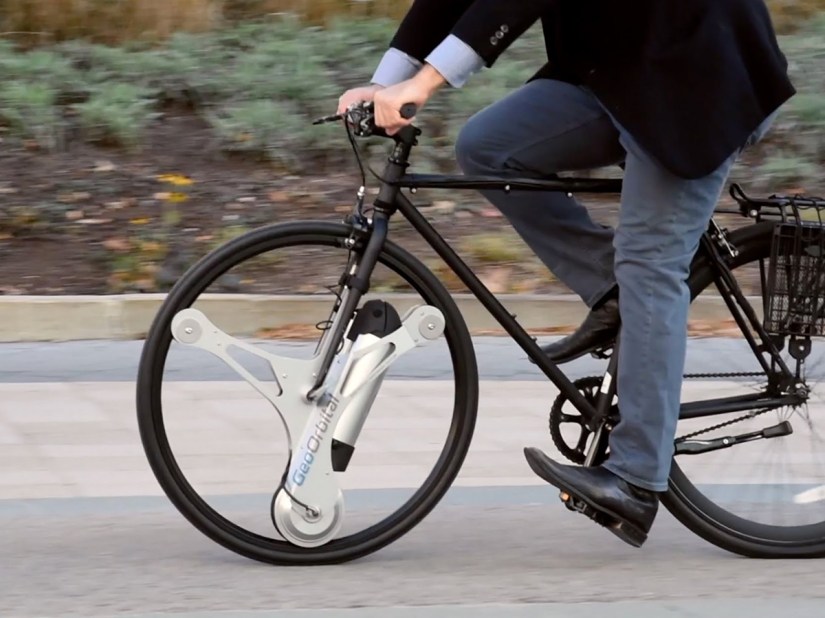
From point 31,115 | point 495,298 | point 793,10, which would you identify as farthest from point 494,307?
point 793,10

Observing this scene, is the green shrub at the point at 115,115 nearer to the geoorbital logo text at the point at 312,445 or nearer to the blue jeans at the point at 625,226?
the blue jeans at the point at 625,226

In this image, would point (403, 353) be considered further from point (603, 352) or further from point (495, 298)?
point (603, 352)

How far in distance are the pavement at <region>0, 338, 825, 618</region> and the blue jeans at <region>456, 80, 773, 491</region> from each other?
323 millimetres

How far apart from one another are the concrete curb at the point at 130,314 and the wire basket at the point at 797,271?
283cm

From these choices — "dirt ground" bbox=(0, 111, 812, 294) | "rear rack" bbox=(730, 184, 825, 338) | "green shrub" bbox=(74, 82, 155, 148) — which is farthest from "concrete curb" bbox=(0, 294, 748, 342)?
"rear rack" bbox=(730, 184, 825, 338)

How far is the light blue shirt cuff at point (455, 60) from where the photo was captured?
358cm

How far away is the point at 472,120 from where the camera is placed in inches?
154

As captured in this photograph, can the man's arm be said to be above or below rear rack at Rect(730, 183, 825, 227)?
above

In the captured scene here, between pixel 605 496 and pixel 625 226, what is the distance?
25.2 inches

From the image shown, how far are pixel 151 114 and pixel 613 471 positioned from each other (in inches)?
227

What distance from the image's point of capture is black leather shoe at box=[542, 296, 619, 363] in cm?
393

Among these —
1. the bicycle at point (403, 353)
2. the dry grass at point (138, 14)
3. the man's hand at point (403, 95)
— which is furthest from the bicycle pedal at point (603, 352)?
the dry grass at point (138, 14)

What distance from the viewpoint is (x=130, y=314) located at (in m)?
7.01

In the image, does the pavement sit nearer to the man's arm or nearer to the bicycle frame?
the bicycle frame
